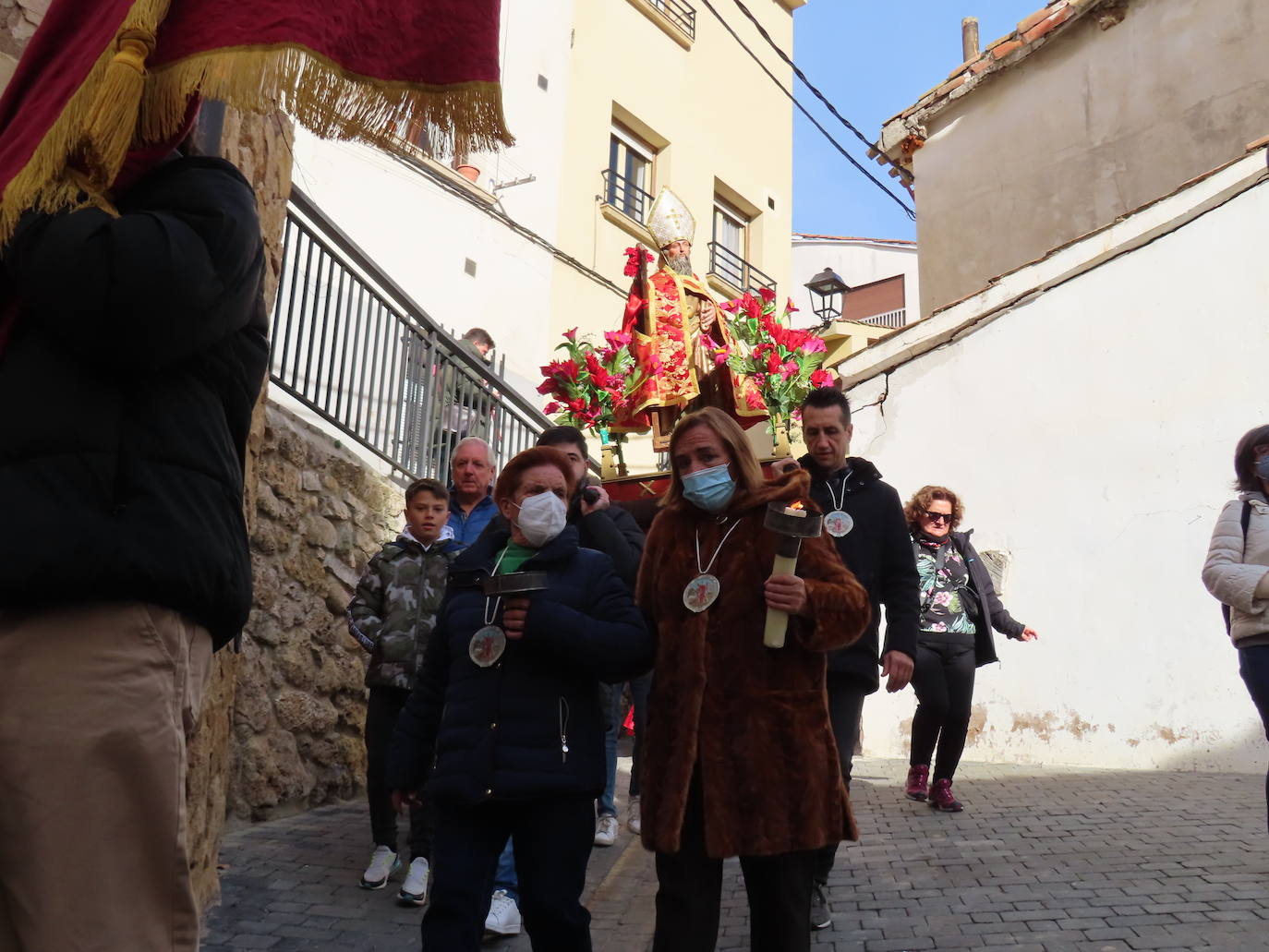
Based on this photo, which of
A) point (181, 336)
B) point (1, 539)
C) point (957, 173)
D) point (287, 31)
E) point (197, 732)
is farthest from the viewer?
point (957, 173)

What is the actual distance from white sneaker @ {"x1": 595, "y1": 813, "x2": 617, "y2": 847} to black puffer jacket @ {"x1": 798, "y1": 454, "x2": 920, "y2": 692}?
2.08 metres

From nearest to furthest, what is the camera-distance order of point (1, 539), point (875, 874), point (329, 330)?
point (1, 539) → point (875, 874) → point (329, 330)

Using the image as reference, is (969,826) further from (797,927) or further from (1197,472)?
(1197,472)

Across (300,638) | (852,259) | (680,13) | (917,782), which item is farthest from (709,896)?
(852,259)

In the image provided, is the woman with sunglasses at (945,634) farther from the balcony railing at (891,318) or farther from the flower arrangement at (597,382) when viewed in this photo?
the balcony railing at (891,318)

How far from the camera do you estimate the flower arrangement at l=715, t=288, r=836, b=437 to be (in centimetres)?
875

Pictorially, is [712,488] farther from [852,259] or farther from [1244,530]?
[852,259]

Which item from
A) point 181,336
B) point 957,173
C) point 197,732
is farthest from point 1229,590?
point 957,173

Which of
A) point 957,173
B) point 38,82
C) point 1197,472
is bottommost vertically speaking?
point 38,82

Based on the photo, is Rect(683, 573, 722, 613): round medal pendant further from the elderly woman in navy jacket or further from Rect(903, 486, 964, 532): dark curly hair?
Rect(903, 486, 964, 532): dark curly hair

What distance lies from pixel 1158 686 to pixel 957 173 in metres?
9.42

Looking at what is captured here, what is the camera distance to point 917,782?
730 centimetres

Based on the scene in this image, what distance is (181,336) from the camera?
1.87 metres

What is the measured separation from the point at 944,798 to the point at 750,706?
3975 millimetres
